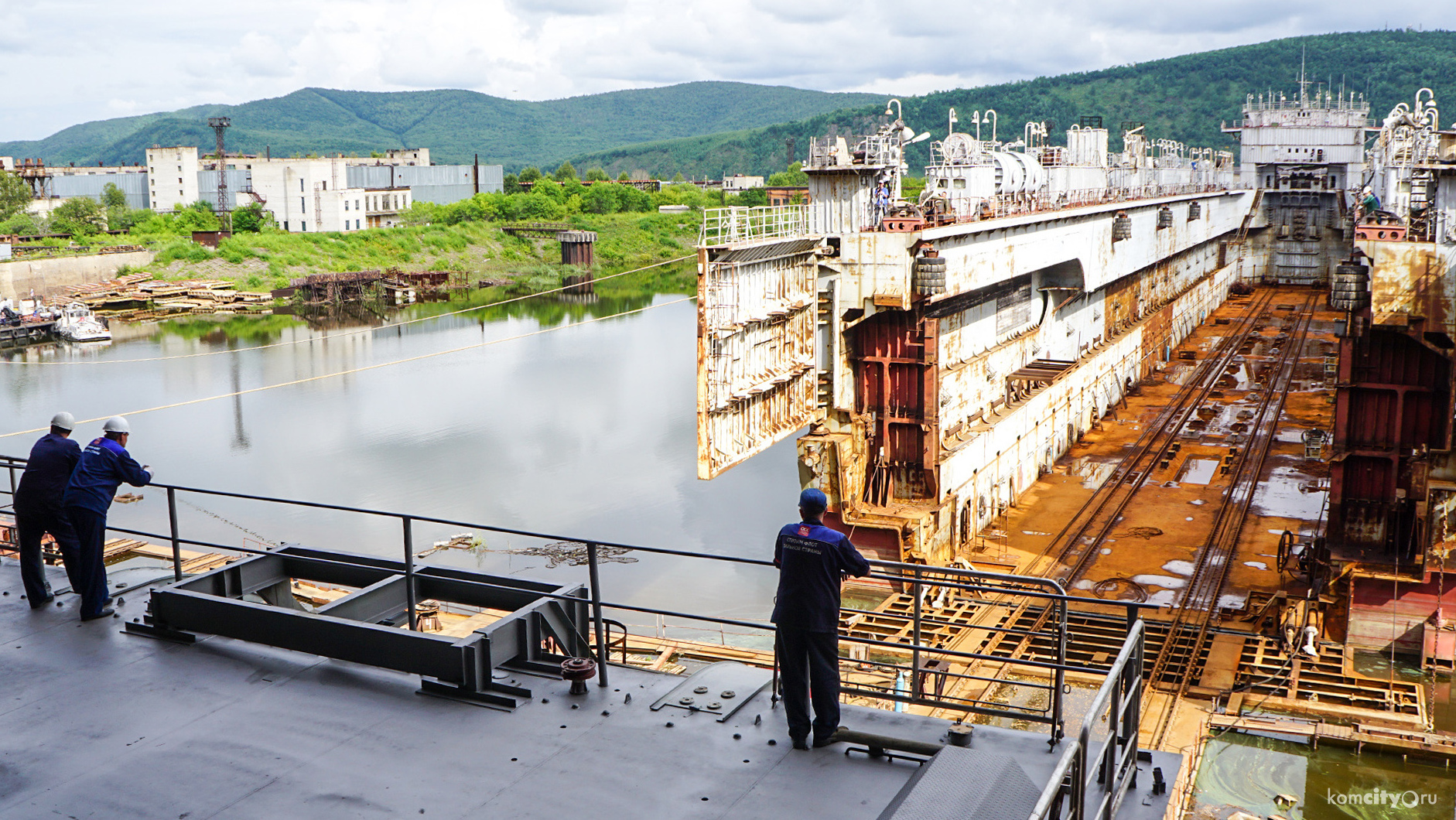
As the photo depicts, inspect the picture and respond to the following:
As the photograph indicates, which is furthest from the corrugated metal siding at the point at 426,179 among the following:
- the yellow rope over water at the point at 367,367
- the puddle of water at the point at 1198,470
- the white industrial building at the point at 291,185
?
the puddle of water at the point at 1198,470

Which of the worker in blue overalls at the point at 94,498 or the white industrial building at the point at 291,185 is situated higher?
the white industrial building at the point at 291,185

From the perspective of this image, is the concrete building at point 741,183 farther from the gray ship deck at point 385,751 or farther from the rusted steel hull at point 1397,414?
the gray ship deck at point 385,751

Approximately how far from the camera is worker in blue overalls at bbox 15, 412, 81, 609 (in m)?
8.04

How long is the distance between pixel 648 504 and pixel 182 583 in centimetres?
1960

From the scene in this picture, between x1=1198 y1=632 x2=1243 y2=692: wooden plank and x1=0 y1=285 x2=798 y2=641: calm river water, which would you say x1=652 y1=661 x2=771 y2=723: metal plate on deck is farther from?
x1=0 y1=285 x2=798 y2=641: calm river water

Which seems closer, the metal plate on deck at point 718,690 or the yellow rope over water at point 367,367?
the metal plate on deck at point 718,690

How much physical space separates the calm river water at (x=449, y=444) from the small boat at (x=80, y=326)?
5.32 feet

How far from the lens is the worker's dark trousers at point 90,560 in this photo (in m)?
7.91

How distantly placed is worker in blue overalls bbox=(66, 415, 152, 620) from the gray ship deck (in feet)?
2.88

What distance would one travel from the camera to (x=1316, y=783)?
541 inches

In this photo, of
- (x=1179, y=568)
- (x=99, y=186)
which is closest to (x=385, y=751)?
(x=1179, y=568)

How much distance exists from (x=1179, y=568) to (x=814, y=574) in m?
16.0

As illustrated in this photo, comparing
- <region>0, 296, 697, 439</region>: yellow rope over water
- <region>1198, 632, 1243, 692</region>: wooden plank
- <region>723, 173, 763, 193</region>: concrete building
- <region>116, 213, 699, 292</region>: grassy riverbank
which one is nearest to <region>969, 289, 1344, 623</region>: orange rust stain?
<region>1198, 632, 1243, 692</region>: wooden plank

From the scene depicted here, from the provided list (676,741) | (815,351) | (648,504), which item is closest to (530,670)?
(676,741)
